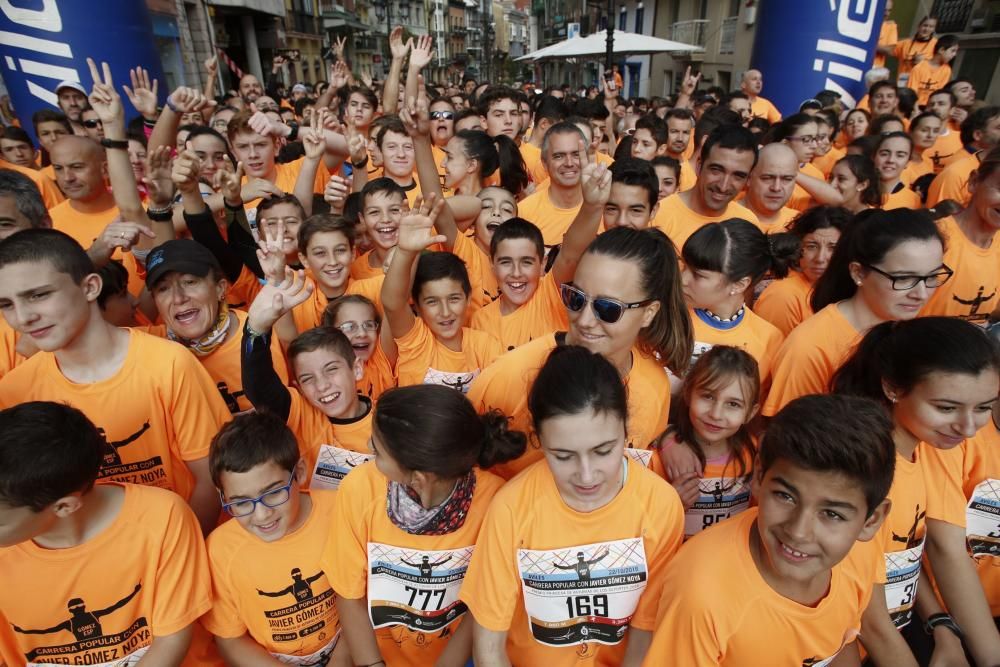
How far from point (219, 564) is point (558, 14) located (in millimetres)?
55847

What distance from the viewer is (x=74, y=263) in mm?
2090

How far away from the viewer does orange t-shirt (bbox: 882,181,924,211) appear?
4.99 m

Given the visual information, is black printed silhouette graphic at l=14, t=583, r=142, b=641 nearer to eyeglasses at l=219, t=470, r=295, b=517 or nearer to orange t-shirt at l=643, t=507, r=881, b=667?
eyeglasses at l=219, t=470, r=295, b=517

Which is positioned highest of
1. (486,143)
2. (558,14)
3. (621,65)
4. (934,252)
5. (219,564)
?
(558,14)

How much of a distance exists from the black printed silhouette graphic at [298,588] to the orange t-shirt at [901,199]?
554cm

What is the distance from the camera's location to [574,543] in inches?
67.9

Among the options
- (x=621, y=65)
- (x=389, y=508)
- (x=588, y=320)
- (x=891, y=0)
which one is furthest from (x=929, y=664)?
(x=621, y=65)

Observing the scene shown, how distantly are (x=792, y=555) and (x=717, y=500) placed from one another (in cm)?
76

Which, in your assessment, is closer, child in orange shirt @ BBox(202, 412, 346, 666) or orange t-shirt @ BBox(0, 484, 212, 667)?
orange t-shirt @ BBox(0, 484, 212, 667)

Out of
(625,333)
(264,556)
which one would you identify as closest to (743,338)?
(625,333)

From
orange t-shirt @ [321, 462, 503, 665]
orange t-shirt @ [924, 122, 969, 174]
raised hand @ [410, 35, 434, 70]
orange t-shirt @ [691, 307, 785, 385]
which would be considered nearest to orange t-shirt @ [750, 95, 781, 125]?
orange t-shirt @ [924, 122, 969, 174]

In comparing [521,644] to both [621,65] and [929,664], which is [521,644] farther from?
[621,65]

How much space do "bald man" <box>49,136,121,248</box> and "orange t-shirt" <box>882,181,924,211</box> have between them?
20.7ft

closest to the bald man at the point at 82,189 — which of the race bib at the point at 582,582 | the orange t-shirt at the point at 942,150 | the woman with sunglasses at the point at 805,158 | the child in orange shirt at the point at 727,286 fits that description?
the race bib at the point at 582,582
